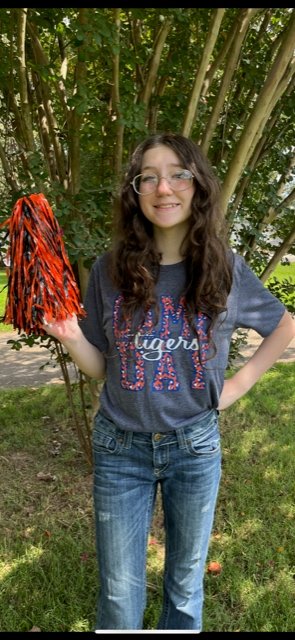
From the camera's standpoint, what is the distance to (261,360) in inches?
80.6

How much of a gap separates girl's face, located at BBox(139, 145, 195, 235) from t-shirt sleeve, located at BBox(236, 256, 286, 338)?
31 cm

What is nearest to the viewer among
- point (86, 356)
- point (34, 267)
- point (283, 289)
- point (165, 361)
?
point (34, 267)

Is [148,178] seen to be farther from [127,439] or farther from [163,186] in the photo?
[127,439]

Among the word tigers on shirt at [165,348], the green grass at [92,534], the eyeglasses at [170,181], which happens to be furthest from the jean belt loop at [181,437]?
the green grass at [92,534]

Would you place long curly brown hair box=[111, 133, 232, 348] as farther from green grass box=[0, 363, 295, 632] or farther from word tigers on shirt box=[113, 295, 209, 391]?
green grass box=[0, 363, 295, 632]

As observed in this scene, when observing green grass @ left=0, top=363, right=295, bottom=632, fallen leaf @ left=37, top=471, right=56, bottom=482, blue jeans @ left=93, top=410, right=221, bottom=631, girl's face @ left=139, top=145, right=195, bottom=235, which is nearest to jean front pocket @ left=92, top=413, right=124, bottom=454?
blue jeans @ left=93, top=410, right=221, bottom=631

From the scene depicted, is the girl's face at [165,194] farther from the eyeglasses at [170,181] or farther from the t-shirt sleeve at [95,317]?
the t-shirt sleeve at [95,317]

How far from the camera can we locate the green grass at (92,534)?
2.58 metres

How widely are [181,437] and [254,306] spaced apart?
0.52m

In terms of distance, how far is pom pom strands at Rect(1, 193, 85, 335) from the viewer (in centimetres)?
139

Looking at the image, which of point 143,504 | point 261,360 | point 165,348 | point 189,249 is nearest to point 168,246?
point 189,249

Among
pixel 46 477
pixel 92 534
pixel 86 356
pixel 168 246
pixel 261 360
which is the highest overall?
pixel 168 246

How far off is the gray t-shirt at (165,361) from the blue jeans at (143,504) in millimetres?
58

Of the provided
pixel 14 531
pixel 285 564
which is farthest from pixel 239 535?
pixel 14 531
